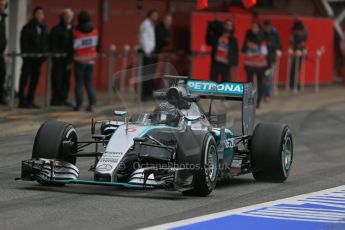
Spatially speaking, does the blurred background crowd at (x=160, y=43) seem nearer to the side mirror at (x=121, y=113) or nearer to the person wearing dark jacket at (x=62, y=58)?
the person wearing dark jacket at (x=62, y=58)

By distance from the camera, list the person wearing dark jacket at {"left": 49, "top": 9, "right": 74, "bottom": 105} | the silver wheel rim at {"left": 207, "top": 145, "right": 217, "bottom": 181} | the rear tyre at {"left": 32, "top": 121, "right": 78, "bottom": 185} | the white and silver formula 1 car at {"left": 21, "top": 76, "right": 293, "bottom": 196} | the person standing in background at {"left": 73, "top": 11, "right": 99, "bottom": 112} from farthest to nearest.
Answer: the person wearing dark jacket at {"left": 49, "top": 9, "right": 74, "bottom": 105} < the person standing in background at {"left": 73, "top": 11, "right": 99, "bottom": 112} < the rear tyre at {"left": 32, "top": 121, "right": 78, "bottom": 185} < the silver wheel rim at {"left": 207, "top": 145, "right": 217, "bottom": 181} < the white and silver formula 1 car at {"left": 21, "top": 76, "right": 293, "bottom": 196}

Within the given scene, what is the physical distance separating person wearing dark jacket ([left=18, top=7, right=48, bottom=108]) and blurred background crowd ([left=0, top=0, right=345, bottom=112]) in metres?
0.02

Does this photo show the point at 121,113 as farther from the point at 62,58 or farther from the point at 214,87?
the point at 62,58

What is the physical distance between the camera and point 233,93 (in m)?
12.4

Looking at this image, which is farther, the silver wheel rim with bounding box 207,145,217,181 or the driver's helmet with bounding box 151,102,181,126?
the driver's helmet with bounding box 151,102,181,126

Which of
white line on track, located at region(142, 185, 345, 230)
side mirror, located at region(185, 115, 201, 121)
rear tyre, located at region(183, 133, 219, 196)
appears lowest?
white line on track, located at region(142, 185, 345, 230)

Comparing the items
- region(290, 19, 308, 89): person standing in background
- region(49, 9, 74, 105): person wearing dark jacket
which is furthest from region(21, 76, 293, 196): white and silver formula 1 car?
region(290, 19, 308, 89): person standing in background

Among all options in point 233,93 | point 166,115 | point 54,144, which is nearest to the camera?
point 54,144

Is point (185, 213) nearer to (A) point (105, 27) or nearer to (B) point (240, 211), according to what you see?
(B) point (240, 211)

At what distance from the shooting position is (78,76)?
19688mm

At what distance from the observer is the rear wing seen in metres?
12.1

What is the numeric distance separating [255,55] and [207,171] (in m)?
12.7

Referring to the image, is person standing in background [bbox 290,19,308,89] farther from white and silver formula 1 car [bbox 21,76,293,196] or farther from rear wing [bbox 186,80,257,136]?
Answer: white and silver formula 1 car [bbox 21,76,293,196]

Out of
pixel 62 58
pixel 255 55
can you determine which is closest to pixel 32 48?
pixel 62 58
